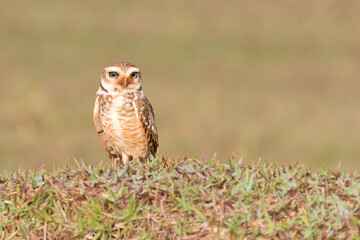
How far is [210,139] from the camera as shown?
519 inches

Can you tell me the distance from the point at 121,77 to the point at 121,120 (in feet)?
1.50

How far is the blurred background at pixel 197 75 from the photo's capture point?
12984 mm

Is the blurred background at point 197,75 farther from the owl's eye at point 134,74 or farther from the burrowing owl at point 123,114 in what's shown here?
the owl's eye at point 134,74

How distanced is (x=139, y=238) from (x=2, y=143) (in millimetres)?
9722

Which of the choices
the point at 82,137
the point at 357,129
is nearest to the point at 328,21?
the point at 357,129

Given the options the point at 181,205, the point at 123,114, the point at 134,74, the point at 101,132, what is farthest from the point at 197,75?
the point at 181,205

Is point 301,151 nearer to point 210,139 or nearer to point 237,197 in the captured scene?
point 210,139

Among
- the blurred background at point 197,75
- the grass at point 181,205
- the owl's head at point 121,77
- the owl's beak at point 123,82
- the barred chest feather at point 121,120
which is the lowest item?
the grass at point 181,205

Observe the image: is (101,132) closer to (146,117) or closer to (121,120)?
(121,120)

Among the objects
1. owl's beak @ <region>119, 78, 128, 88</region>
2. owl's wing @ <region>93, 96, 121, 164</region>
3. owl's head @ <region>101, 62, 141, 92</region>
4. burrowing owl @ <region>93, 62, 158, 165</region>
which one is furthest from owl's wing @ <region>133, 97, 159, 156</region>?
owl's wing @ <region>93, 96, 121, 164</region>

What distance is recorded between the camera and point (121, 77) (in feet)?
21.5

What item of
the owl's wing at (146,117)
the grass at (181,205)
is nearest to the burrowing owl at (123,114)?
the owl's wing at (146,117)

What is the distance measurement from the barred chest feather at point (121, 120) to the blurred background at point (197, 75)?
77 centimetres

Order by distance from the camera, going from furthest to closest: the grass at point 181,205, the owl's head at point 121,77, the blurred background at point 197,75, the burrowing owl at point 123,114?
the blurred background at point 197,75 → the burrowing owl at point 123,114 → the owl's head at point 121,77 → the grass at point 181,205
